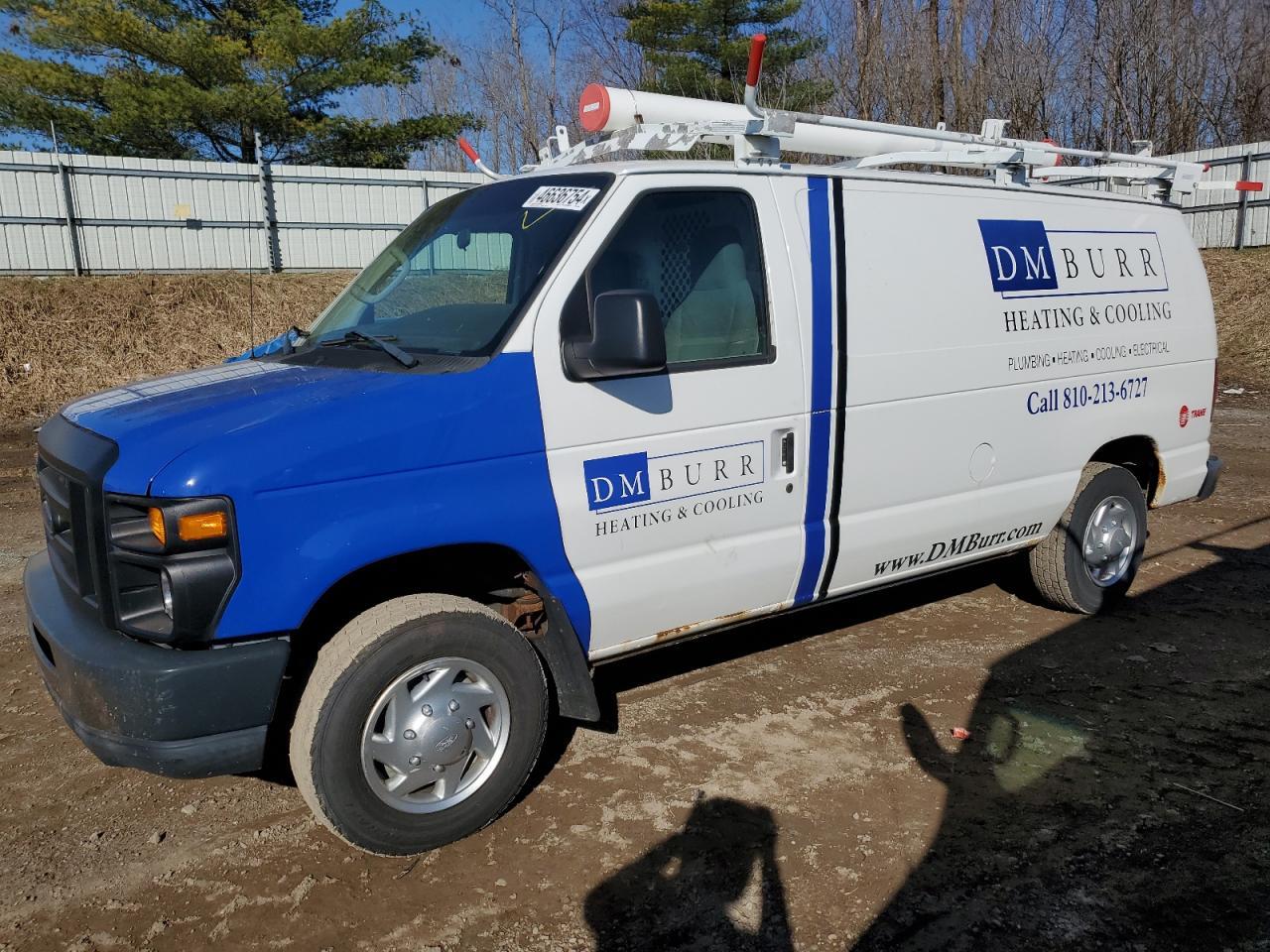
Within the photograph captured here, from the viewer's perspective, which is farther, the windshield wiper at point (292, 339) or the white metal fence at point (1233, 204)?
the white metal fence at point (1233, 204)

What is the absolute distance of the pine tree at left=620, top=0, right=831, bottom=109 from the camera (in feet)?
71.9

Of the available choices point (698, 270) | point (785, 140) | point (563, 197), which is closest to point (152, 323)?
point (785, 140)

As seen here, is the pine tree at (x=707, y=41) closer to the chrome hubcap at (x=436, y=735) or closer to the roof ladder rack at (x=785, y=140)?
the roof ladder rack at (x=785, y=140)

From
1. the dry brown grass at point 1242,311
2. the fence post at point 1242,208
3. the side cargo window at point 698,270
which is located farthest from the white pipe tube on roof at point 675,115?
the fence post at point 1242,208

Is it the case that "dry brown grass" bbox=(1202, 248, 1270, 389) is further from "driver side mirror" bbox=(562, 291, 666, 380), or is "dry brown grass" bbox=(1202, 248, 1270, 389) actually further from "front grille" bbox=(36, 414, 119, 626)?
"front grille" bbox=(36, 414, 119, 626)

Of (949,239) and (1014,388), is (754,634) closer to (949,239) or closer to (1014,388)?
(1014,388)

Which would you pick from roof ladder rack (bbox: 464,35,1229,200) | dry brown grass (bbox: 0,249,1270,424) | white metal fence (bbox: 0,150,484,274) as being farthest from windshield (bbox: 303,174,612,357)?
white metal fence (bbox: 0,150,484,274)

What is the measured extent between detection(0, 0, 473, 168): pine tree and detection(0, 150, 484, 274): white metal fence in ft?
14.0

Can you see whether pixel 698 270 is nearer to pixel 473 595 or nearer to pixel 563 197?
pixel 563 197

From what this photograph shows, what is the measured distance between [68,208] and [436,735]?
54.2ft

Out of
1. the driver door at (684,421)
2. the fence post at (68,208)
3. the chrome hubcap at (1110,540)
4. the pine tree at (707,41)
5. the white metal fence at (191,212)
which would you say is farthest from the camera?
the pine tree at (707,41)

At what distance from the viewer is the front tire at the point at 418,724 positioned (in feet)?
10.3

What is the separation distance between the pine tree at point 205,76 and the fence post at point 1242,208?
17.4 metres

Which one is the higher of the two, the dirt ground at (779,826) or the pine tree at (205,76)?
the pine tree at (205,76)
